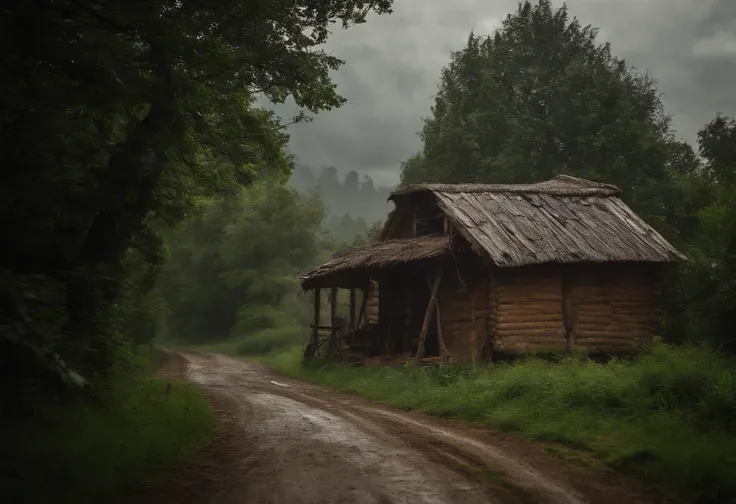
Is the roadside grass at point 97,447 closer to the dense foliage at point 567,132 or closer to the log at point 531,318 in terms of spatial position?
the log at point 531,318

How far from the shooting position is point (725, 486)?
21.1 ft

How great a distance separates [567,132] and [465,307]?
1749 cm

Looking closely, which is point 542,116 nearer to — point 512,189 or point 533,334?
point 512,189

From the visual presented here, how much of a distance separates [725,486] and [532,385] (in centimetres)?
538

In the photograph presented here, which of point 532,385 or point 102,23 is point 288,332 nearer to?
point 532,385

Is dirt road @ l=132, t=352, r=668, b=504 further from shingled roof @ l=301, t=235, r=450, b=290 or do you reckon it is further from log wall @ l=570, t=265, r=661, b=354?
log wall @ l=570, t=265, r=661, b=354

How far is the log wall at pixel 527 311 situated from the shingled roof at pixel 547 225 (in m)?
0.94

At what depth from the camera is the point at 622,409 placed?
9898mm

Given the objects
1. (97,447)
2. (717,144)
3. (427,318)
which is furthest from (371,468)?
(717,144)

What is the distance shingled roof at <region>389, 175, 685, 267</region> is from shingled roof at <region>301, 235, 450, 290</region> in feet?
3.70

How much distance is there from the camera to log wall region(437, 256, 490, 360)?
18312 mm

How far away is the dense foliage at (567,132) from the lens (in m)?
27.9

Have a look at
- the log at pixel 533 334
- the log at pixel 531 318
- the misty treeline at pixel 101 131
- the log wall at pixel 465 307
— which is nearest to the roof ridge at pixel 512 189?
the log wall at pixel 465 307

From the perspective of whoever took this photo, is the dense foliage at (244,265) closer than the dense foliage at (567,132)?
No
